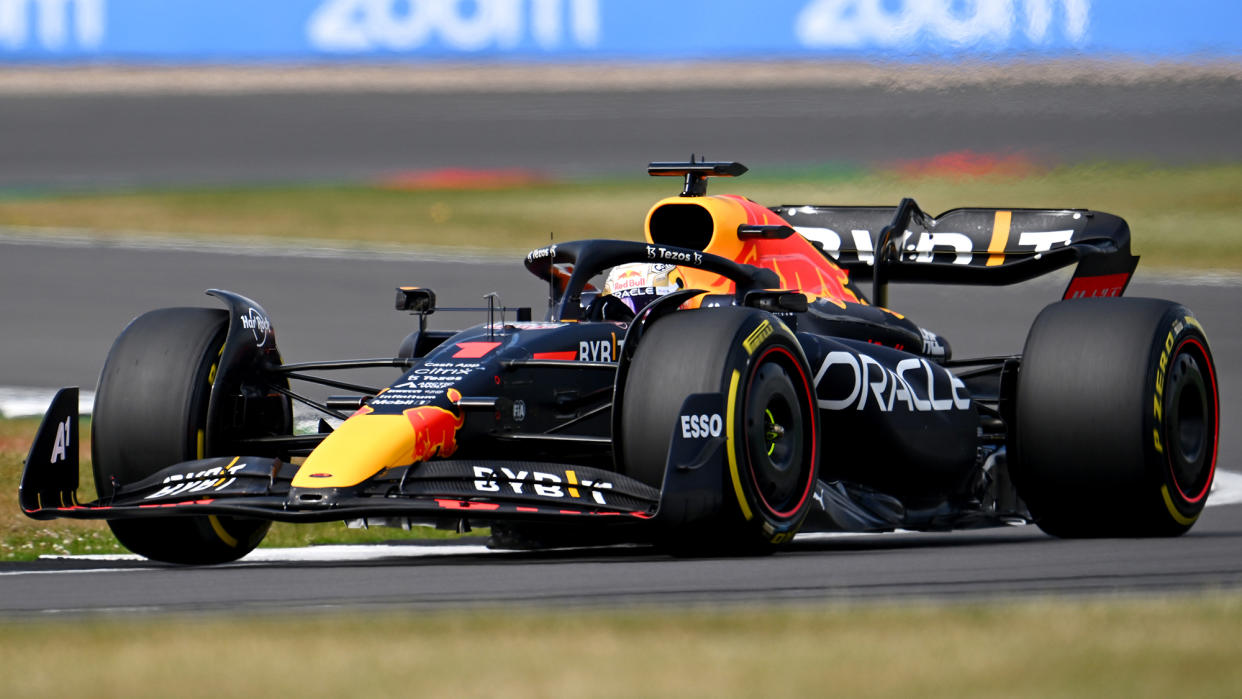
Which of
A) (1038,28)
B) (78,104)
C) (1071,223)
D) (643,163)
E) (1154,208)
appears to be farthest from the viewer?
(78,104)

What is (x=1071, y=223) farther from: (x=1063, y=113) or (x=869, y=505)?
(x=1063, y=113)

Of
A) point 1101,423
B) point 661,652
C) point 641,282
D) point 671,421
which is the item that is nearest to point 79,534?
point 641,282

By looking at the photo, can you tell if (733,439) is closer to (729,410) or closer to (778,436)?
(729,410)

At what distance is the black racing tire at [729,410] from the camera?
24.6ft

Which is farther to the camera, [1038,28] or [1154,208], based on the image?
[1154,208]

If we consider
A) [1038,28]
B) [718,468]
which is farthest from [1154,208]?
[718,468]

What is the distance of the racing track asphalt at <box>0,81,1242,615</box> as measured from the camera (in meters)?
6.50

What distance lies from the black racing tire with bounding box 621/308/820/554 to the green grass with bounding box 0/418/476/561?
105 inches

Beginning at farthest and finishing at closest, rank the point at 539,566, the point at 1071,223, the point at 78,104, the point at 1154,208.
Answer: the point at 78,104 < the point at 1154,208 < the point at 1071,223 < the point at 539,566

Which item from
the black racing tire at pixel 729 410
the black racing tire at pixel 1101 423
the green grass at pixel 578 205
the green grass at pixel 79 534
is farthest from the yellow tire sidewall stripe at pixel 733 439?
the green grass at pixel 578 205

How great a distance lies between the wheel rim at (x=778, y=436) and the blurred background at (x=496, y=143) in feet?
25.1

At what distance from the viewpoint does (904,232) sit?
1136 centimetres

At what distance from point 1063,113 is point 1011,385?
1241 centimetres

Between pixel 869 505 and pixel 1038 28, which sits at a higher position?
pixel 1038 28
